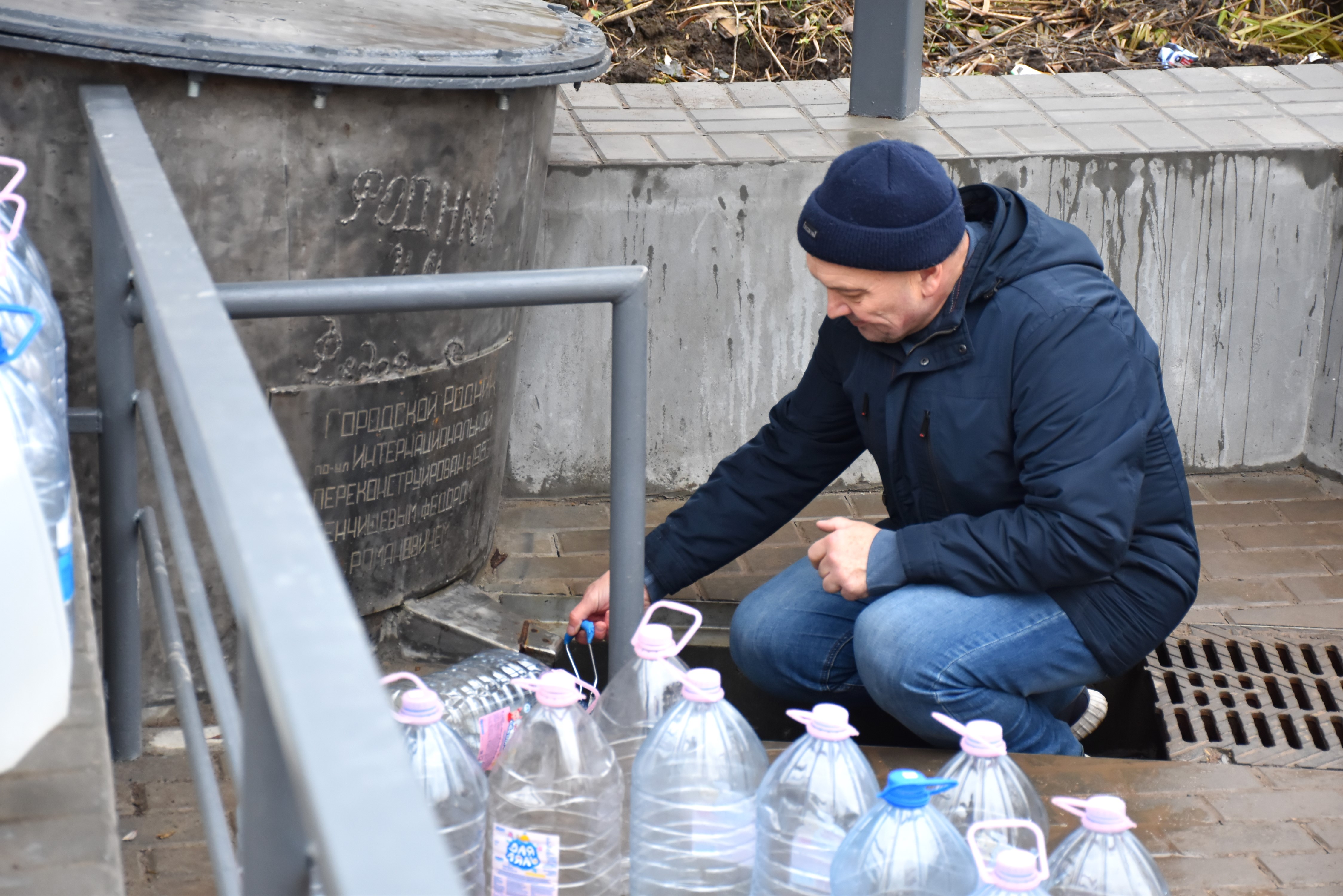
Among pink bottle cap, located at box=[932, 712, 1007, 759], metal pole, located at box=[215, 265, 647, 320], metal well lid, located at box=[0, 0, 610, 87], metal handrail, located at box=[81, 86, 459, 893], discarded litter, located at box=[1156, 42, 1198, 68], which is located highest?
metal well lid, located at box=[0, 0, 610, 87]

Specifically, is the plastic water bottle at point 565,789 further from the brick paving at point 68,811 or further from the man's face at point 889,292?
the man's face at point 889,292

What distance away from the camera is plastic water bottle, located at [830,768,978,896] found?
1.41 m

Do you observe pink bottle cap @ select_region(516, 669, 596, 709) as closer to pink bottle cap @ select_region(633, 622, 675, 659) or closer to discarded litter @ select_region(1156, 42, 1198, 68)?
pink bottle cap @ select_region(633, 622, 675, 659)

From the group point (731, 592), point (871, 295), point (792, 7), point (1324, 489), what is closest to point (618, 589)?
point (871, 295)

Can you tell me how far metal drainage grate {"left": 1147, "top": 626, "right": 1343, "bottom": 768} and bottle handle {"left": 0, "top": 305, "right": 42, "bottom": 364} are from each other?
6.77 ft

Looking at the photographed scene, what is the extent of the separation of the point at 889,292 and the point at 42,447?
52.4 inches

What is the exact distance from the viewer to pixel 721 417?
12.3 ft

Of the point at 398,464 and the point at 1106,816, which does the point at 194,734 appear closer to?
the point at 1106,816

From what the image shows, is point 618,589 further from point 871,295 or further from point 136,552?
point 136,552

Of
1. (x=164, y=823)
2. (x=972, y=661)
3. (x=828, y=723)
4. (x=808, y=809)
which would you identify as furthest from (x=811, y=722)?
(x=164, y=823)

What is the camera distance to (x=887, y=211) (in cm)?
217

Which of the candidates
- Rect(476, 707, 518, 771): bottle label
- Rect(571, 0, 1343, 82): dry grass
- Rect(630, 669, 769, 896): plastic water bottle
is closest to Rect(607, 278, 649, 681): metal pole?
Rect(476, 707, 518, 771): bottle label

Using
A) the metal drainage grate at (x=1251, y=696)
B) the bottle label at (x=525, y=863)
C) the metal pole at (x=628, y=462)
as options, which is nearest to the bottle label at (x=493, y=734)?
the metal pole at (x=628, y=462)

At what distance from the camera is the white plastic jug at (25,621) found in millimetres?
1151
